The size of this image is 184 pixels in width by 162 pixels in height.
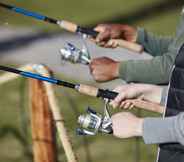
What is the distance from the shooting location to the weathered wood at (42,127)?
118 inches

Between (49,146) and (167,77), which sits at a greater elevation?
(167,77)

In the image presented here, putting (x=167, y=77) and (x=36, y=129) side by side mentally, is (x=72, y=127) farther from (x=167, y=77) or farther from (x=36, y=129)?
(x=167, y=77)

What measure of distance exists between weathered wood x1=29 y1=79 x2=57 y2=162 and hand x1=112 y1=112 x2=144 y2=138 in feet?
2.38

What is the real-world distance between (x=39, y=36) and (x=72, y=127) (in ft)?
4.15

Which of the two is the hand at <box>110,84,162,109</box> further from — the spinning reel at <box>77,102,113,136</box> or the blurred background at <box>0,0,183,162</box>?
the blurred background at <box>0,0,183,162</box>

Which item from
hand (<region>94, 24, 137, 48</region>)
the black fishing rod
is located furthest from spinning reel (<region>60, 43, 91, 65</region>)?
the black fishing rod

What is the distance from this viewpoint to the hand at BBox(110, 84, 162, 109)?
2.46 m

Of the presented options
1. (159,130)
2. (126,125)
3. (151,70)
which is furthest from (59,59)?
(159,130)

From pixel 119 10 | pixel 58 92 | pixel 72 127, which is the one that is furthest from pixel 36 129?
pixel 119 10

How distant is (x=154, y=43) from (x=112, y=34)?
213mm

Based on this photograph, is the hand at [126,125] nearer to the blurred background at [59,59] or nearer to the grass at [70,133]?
the blurred background at [59,59]

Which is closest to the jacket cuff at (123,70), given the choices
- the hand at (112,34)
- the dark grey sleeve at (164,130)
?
the hand at (112,34)

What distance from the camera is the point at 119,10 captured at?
5.04 m

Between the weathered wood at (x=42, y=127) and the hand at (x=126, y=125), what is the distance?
725mm
